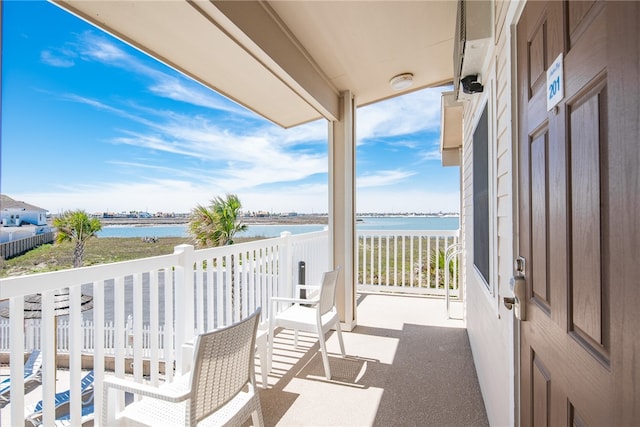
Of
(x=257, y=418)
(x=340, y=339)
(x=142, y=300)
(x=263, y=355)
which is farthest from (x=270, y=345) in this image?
(x=142, y=300)

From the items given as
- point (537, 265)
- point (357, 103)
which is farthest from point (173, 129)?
point (537, 265)

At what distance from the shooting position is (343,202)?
3.89 metres

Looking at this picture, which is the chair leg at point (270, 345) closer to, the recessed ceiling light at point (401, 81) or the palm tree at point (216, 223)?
the recessed ceiling light at point (401, 81)

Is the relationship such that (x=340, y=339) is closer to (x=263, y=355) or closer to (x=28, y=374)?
(x=263, y=355)

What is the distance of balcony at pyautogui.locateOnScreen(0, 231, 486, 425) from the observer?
1.61 metres

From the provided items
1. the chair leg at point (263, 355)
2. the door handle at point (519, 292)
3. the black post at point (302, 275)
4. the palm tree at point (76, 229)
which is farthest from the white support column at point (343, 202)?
the palm tree at point (76, 229)

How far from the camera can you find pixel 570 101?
0.85 metres

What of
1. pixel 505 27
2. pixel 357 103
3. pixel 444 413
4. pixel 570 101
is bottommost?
pixel 444 413

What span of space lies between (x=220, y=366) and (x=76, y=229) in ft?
27.0

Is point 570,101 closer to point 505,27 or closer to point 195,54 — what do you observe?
point 505,27

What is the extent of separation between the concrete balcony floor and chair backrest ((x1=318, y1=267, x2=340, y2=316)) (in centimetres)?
55

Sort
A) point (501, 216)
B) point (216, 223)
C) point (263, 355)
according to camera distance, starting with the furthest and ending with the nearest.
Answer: point (216, 223) → point (263, 355) → point (501, 216)

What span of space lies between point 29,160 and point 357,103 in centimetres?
2501

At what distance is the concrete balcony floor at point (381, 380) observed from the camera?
2262 millimetres
